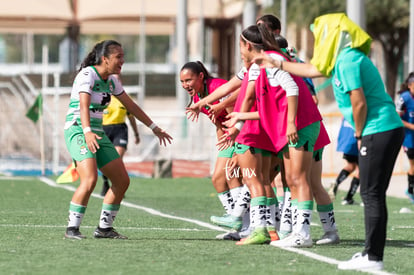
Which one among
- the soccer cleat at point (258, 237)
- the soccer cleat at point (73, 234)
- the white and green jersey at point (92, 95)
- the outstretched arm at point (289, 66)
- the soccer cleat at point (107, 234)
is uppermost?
the outstretched arm at point (289, 66)

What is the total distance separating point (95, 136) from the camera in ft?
32.1

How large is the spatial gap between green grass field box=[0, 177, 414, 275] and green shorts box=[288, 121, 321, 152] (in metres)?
0.88

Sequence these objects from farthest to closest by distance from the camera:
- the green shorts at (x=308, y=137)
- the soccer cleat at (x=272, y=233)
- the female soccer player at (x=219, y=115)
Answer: the female soccer player at (x=219, y=115) < the soccer cleat at (x=272, y=233) < the green shorts at (x=308, y=137)

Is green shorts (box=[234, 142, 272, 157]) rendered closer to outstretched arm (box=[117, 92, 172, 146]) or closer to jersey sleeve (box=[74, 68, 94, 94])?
outstretched arm (box=[117, 92, 172, 146])

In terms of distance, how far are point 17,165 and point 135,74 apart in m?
25.5

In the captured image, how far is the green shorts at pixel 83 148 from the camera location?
9984 mm

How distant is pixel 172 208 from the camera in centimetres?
1519

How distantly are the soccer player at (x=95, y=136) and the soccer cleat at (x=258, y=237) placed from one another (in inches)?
50.3

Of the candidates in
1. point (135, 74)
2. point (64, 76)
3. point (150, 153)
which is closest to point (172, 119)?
point (150, 153)

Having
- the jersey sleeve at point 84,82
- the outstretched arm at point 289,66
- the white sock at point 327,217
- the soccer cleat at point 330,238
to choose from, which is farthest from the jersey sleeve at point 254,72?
the soccer cleat at point 330,238

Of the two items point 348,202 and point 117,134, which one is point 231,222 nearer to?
point 348,202

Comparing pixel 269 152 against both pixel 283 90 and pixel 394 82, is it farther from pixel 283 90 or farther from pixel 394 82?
pixel 394 82

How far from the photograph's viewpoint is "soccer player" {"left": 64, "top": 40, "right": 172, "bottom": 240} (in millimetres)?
9945

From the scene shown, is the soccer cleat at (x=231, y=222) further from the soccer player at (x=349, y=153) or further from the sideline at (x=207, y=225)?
the soccer player at (x=349, y=153)
